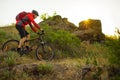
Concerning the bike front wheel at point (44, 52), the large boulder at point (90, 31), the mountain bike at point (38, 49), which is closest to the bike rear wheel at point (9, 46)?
the mountain bike at point (38, 49)

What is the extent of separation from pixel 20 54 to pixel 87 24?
997 cm

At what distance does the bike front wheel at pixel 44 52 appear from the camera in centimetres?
1833

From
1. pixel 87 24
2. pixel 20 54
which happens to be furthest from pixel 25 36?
pixel 87 24

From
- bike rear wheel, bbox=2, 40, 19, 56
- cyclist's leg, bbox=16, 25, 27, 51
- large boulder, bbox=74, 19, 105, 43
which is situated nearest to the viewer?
cyclist's leg, bbox=16, 25, 27, 51

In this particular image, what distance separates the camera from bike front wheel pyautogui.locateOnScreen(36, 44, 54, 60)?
60.1ft

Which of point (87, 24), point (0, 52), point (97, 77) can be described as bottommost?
point (97, 77)

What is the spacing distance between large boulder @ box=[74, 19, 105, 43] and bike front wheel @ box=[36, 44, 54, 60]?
7.15 metres

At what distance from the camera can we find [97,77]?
16.1 metres

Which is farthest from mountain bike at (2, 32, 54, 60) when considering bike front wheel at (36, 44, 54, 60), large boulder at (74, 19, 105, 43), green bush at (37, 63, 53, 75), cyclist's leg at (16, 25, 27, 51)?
large boulder at (74, 19, 105, 43)

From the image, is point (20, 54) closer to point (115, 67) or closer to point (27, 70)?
point (27, 70)

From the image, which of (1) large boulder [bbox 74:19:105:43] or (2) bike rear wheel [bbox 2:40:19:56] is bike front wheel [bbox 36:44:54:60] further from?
(1) large boulder [bbox 74:19:105:43]

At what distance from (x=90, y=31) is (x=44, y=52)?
8.09 meters

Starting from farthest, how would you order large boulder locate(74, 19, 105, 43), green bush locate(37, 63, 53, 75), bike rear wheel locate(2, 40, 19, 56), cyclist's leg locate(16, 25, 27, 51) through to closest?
large boulder locate(74, 19, 105, 43) → bike rear wheel locate(2, 40, 19, 56) → cyclist's leg locate(16, 25, 27, 51) → green bush locate(37, 63, 53, 75)

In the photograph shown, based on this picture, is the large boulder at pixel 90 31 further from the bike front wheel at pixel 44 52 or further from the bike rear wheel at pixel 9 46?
the bike rear wheel at pixel 9 46
